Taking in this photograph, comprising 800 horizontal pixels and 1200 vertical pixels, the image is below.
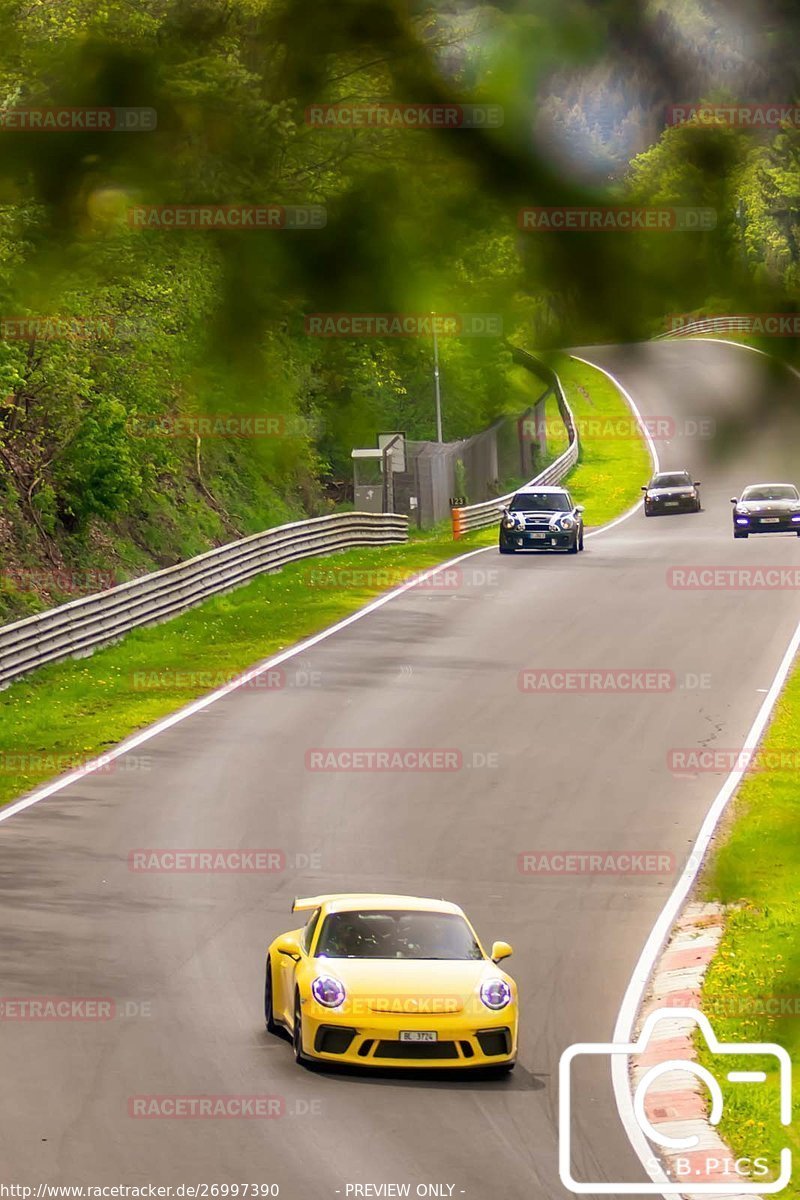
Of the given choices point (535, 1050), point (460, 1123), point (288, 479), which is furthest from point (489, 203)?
point (535, 1050)

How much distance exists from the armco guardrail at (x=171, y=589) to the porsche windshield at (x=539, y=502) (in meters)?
4.58

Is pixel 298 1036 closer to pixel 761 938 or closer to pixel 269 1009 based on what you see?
pixel 269 1009

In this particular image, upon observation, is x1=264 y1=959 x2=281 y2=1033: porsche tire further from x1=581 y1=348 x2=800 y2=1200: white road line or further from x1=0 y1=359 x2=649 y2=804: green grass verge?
x1=0 y1=359 x2=649 y2=804: green grass verge

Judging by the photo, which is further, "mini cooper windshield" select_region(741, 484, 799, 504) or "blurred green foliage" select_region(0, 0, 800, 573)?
"mini cooper windshield" select_region(741, 484, 799, 504)

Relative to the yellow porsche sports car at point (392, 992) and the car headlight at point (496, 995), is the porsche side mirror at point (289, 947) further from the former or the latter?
the car headlight at point (496, 995)

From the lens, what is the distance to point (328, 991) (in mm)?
13141

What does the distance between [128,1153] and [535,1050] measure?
13.2ft

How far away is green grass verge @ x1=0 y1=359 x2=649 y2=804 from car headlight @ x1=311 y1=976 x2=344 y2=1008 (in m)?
7.66

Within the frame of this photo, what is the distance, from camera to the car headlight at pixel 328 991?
13.1 metres

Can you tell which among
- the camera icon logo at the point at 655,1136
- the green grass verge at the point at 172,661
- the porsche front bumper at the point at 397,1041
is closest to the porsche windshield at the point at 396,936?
the porsche front bumper at the point at 397,1041

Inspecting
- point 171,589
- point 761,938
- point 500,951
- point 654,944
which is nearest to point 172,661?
point 171,589

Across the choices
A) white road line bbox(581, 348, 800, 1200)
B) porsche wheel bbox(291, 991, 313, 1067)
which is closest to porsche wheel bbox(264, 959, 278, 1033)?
porsche wheel bbox(291, 991, 313, 1067)

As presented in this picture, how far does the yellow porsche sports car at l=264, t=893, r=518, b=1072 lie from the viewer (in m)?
13.0

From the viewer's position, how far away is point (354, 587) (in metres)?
42.8
